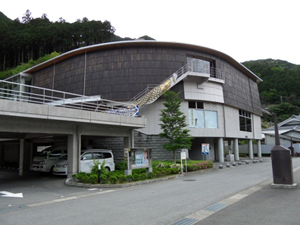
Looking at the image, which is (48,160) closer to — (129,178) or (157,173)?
(129,178)

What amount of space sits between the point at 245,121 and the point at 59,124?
96.2 ft

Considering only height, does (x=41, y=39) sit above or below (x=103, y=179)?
above

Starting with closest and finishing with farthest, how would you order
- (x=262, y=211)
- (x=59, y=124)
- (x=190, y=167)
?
(x=262, y=211) < (x=59, y=124) < (x=190, y=167)

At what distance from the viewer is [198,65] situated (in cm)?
3036

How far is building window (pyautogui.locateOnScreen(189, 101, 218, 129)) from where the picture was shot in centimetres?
2878

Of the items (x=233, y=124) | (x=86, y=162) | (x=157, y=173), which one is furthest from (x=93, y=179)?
(x=233, y=124)

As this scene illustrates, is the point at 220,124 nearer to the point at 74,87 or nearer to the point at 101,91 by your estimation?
the point at 101,91

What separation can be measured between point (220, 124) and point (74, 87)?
714 inches

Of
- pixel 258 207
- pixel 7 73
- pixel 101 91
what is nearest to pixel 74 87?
pixel 101 91

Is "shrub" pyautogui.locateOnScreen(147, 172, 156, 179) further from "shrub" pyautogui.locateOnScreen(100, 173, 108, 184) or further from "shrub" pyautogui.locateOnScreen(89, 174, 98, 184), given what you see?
"shrub" pyautogui.locateOnScreen(89, 174, 98, 184)

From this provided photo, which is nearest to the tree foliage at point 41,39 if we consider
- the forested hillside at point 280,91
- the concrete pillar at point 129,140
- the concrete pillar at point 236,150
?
the concrete pillar at point 236,150

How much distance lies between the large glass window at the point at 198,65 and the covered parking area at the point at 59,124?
12.4 metres

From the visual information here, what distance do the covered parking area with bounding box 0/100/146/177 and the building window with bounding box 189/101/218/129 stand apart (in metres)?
10.0

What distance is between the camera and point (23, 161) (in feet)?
67.6
